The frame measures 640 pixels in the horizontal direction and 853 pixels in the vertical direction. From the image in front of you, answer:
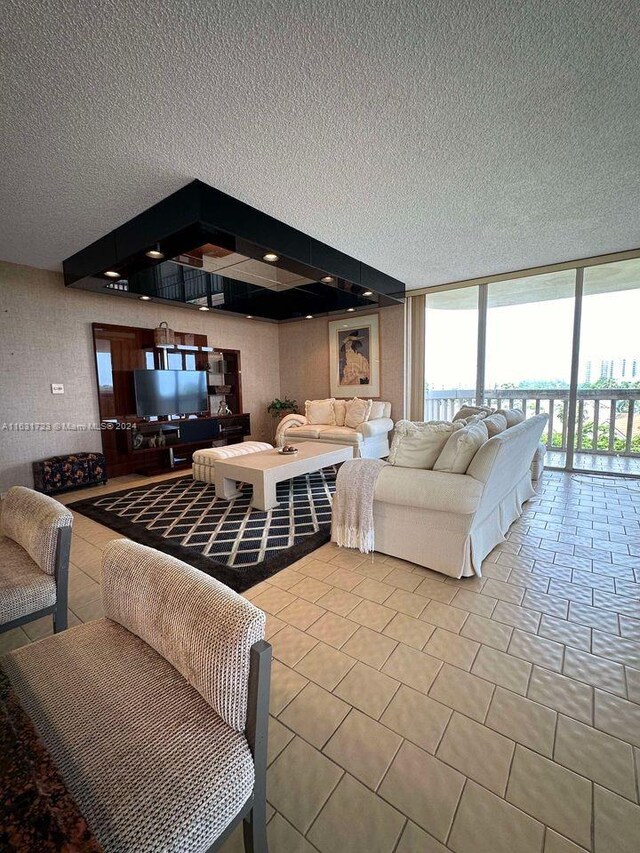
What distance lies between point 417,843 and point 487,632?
99 centimetres

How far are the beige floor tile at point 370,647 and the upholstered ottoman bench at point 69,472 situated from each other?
4.00m

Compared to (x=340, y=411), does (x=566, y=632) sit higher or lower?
lower

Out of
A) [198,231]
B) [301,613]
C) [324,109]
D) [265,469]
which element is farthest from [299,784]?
[198,231]

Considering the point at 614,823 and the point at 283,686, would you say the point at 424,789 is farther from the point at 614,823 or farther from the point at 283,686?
the point at 283,686

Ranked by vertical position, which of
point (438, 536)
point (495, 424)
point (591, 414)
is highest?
point (495, 424)

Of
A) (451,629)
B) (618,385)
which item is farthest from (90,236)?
(618,385)

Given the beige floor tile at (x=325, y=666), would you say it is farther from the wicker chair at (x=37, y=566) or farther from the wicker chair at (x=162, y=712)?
the wicker chair at (x=37, y=566)

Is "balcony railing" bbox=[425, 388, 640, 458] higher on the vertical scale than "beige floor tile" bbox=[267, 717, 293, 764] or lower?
higher

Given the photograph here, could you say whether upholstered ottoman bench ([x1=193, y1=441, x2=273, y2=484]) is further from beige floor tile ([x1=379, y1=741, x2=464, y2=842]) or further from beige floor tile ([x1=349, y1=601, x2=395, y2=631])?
beige floor tile ([x1=379, y1=741, x2=464, y2=842])

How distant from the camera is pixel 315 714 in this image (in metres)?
1.40

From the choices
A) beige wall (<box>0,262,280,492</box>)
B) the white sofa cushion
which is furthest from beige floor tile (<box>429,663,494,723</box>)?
beige wall (<box>0,262,280,492</box>)

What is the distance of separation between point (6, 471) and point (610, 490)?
21.7ft

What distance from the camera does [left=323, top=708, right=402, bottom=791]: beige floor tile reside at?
1.19m

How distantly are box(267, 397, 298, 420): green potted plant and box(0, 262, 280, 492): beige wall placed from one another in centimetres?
255
